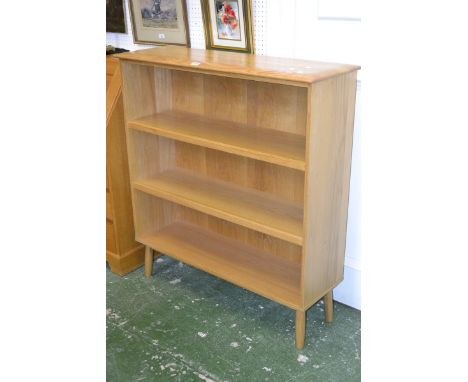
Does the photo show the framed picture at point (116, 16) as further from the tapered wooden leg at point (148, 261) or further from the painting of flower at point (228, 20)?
the tapered wooden leg at point (148, 261)

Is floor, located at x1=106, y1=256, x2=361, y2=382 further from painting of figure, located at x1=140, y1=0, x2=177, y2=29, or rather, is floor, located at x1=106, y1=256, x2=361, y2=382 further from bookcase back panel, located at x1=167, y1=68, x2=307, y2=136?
painting of figure, located at x1=140, y1=0, x2=177, y2=29

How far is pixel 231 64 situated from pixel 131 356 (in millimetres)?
1370

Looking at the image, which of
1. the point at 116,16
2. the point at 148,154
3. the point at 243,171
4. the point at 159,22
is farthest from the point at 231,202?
the point at 116,16

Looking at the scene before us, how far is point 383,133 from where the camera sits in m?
0.52

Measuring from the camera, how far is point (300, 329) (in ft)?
7.57

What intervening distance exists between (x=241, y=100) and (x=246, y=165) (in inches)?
13.5

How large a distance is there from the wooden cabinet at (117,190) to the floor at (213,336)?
0.13 m

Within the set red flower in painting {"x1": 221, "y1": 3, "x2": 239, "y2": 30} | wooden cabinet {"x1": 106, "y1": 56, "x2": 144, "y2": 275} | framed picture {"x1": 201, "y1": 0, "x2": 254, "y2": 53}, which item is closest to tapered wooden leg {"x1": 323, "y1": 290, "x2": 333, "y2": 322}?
wooden cabinet {"x1": 106, "y1": 56, "x2": 144, "y2": 275}

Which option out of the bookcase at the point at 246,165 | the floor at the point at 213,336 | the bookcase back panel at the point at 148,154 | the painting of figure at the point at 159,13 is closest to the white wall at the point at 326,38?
the bookcase at the point at 246,165

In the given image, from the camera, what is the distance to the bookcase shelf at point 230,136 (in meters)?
2.15

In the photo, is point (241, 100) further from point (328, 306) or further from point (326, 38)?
point (328, 306)
